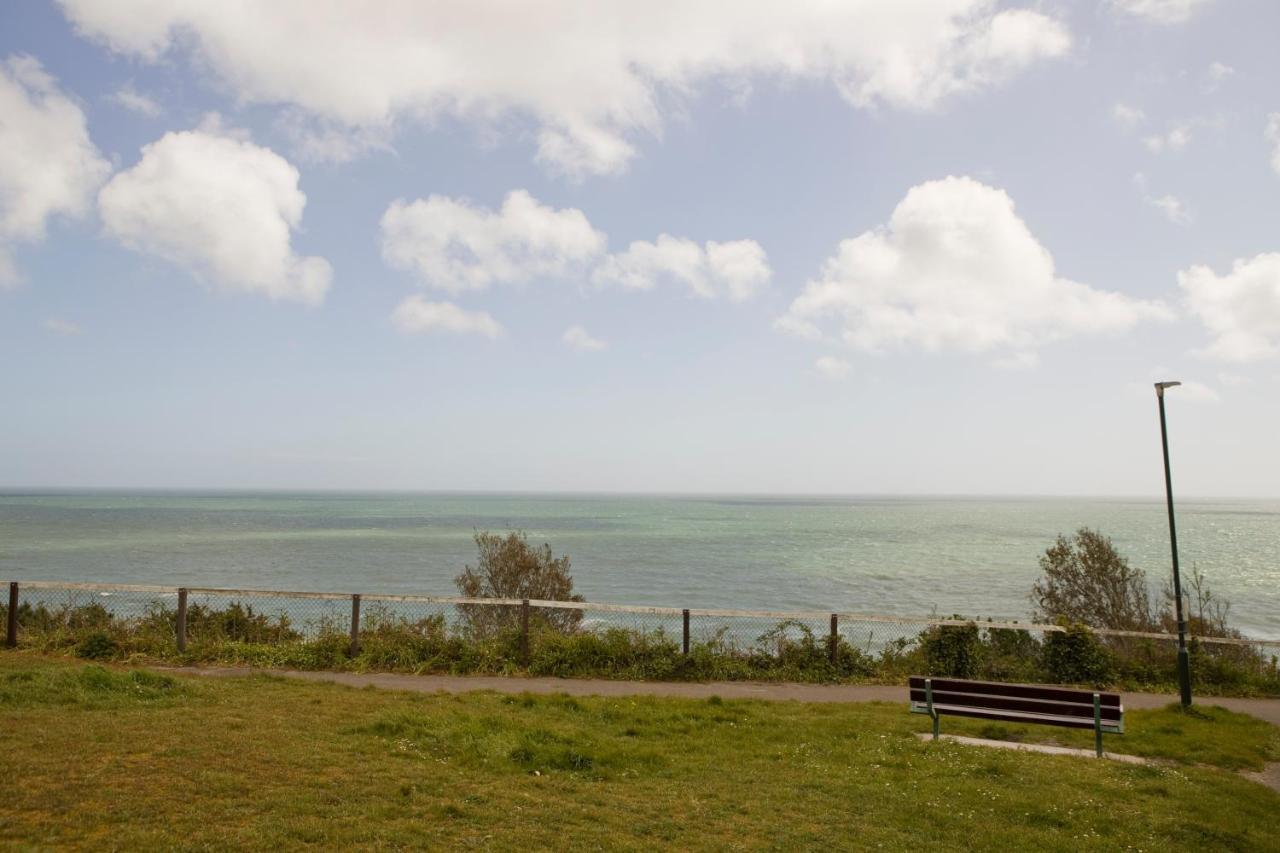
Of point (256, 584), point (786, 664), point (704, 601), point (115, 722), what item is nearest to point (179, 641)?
point (115, 722)

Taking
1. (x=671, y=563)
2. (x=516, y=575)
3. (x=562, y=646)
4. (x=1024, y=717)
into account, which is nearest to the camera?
(x=1024, y=717)

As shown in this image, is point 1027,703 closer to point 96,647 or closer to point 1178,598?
point 1178,598

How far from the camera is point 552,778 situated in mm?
7695

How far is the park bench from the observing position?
9.08 m

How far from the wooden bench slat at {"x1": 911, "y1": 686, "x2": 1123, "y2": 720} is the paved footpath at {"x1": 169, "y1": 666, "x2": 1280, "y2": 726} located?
3051 millimetres

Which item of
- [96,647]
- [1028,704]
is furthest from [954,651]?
[96,647]

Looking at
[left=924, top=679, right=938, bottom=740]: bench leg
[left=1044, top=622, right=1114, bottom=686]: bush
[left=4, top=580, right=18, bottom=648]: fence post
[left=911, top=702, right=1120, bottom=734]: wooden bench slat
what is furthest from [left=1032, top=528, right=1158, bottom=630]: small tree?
[left=4, top=580, right=18, bottom=648]: fence post

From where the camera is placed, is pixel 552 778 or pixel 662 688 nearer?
pixel 552 778

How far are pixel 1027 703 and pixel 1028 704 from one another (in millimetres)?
17

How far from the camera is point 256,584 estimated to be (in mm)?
55312

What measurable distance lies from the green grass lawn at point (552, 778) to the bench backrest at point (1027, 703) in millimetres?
479

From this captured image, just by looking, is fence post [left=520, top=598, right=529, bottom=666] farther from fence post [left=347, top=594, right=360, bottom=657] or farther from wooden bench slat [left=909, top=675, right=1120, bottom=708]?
wooden bench slat [left=909, top=675, right=1120, bottom=708]

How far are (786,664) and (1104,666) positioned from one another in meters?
6.07

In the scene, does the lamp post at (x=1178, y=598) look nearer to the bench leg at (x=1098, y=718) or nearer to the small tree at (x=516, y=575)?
the bench leg at (x=1098, y=718)
